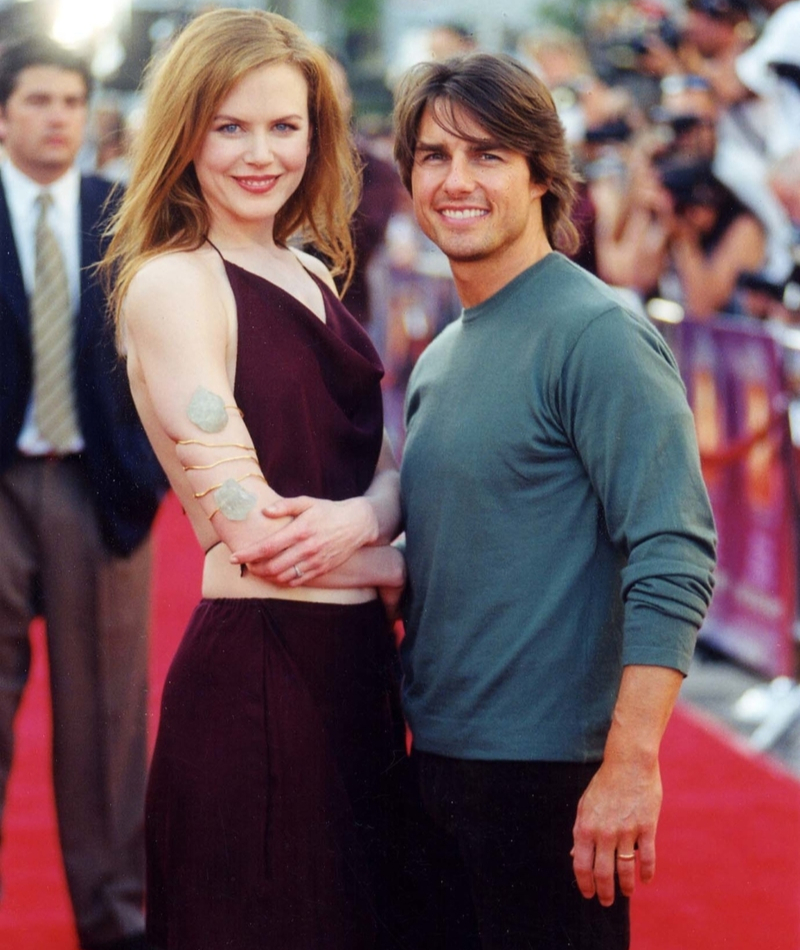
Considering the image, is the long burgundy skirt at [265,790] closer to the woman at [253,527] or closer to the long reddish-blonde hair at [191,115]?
the woman at [253,527]

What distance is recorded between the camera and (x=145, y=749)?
3631 millimetres

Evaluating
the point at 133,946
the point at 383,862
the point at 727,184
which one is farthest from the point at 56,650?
the point at 727,184

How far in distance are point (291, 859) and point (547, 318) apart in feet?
3.13

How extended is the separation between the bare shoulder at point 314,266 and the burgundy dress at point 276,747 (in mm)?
229

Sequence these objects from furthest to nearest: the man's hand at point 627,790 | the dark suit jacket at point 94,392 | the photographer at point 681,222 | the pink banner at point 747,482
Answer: the photographer at point 681,222 < the pink banner at point 747,482 < the dark suit jacket at point 94,392 < the man's hand at point 627,790

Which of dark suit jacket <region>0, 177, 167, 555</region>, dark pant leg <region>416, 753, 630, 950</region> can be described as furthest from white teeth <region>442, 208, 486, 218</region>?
dark suit jacket <region>0, 177, 167, 555</region>

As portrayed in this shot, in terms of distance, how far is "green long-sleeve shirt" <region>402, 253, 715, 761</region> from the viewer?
2.13 m

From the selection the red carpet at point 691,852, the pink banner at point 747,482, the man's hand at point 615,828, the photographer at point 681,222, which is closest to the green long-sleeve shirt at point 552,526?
the man's hand at point 615,828

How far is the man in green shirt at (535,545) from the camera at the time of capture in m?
2.12

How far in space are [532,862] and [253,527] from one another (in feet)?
2.26

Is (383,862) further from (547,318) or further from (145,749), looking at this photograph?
(145,749)

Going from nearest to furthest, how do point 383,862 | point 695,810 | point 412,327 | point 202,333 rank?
point 202,333
point 383,862
point 695,810
point 412,327

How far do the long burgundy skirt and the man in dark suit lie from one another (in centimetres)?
113

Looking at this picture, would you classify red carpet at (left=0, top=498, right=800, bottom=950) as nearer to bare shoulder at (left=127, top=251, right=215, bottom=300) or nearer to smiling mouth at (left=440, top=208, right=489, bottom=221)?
bare shoulder at (left=127, top=251, right=215, bottom=300)
